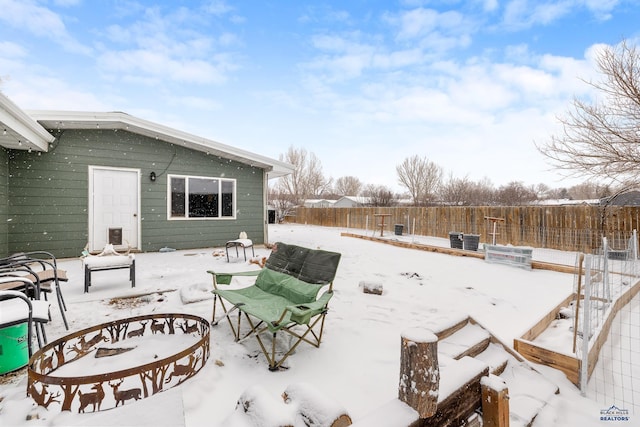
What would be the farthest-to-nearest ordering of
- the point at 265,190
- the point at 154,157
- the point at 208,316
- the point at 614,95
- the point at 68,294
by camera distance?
the point at 265,190
the point at 614,95
the point at 154,157
the point at 68,294
the point at 208,316

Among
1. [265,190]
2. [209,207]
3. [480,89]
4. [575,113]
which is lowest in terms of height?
[209,207]

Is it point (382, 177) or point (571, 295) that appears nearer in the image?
point (571, 295)

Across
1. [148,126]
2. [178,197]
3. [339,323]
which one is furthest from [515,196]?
[148,126]

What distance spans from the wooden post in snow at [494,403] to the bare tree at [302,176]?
3075cm

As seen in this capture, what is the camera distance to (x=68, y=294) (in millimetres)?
3764

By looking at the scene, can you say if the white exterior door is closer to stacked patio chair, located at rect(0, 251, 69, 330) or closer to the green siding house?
the green siding house

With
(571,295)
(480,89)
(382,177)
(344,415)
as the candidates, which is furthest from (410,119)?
(382,177)

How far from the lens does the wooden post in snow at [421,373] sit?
1.22m

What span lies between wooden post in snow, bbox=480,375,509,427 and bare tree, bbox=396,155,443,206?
94.0 feet

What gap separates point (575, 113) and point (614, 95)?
2.85 feet

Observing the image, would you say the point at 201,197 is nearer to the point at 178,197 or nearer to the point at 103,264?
the point at 178,197

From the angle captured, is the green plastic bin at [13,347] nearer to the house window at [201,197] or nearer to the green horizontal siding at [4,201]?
the green horizontal siding at [4,201]

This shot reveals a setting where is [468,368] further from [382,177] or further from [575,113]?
[382,177]

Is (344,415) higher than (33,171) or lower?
lower
